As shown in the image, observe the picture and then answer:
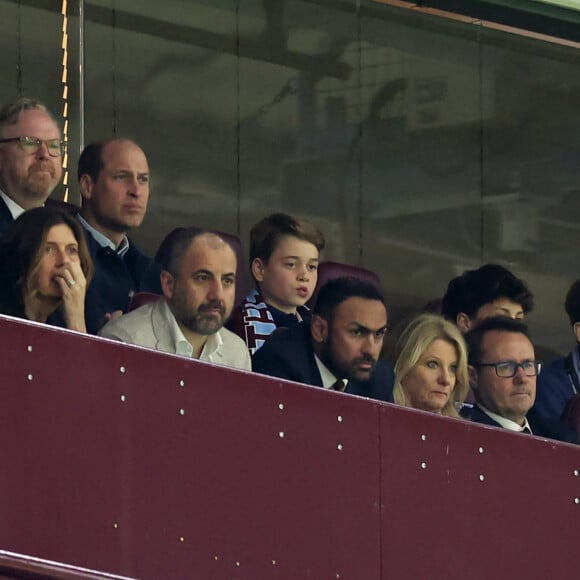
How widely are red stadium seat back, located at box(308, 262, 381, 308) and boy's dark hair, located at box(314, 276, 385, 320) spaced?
39mm

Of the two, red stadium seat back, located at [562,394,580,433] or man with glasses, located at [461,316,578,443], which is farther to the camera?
red stadium seat back, located at [562,394,580,433]

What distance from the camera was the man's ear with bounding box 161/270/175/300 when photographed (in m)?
7.65

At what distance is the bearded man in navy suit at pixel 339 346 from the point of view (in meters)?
8.03

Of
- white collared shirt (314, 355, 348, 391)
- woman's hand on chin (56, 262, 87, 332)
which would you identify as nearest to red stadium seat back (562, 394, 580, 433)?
white collared shirt (314, 355, 348, 391)

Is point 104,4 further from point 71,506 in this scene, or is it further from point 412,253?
point 71,506

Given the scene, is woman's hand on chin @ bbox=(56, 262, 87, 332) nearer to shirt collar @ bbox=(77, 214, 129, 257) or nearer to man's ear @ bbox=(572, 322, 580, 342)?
shirt collar @ bbox=(77, 214, 129, 257)

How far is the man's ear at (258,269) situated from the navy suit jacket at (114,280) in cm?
41

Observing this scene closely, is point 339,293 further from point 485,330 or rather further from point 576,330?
point 576,330

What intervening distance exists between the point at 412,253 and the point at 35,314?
8.30 ft

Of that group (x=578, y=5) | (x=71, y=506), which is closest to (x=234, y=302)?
(x=71, y=506)

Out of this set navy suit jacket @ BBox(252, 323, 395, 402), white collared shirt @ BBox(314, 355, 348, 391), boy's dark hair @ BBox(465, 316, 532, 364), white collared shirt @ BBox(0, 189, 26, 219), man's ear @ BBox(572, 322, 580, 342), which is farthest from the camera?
man's ear @ BBox(572, 322, 580, 342)

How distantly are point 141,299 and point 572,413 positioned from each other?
7.14 feet

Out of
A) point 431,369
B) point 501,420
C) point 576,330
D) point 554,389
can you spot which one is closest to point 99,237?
point 431,369

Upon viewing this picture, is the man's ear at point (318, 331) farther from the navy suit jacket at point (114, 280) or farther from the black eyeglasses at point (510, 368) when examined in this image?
the black eyeglasses at point (510, 368)
